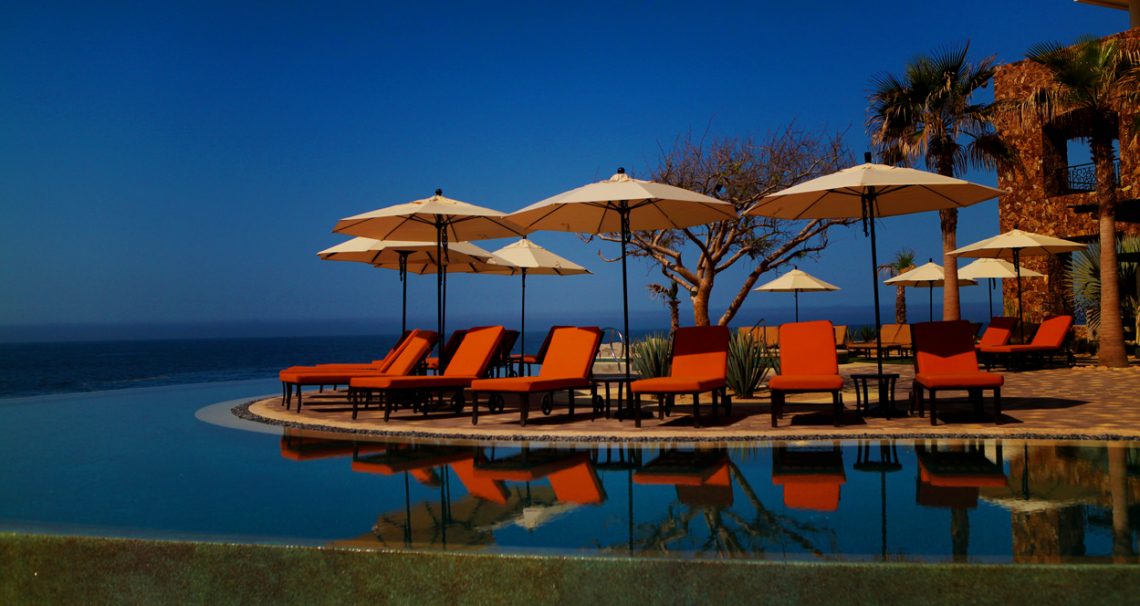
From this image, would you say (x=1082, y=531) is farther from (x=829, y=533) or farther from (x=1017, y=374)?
(x=1017, y=374)

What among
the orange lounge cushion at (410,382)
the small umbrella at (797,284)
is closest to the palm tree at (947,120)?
the small umbrella at (797,284)

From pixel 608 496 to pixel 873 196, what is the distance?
5839 millimetres

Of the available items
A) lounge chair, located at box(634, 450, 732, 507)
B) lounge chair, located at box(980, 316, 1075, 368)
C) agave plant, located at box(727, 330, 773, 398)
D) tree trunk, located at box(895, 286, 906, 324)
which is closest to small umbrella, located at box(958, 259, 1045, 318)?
lounge chair, located at box(980, 316, 1075, 368)

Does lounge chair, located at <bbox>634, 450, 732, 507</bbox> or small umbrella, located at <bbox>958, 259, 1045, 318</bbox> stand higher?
small umbrella, located at <bbox>958, 259, 1045, 318</bbox>

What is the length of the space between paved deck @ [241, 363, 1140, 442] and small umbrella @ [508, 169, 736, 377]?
104cm

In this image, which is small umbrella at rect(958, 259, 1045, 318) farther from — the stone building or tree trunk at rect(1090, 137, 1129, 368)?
tree trunk at rect(1090, 137, 1129, 368)

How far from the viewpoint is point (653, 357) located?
39.6 ft

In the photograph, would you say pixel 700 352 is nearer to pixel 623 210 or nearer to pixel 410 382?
pixel 623 210

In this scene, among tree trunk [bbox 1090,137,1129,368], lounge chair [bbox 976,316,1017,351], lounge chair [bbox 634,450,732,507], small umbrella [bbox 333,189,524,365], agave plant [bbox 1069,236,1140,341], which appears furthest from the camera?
agave plant [bbox 1069,236,1140,341]

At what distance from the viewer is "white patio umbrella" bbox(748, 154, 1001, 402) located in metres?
8.80

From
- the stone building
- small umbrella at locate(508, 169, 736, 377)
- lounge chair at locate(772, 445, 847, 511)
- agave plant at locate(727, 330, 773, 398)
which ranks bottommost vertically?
lounge chair at locate(772, 445, 847, 511)

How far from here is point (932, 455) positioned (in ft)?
21.7

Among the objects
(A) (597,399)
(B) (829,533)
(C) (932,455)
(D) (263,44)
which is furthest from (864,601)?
(D) (263,44)

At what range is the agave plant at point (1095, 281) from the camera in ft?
65.0
